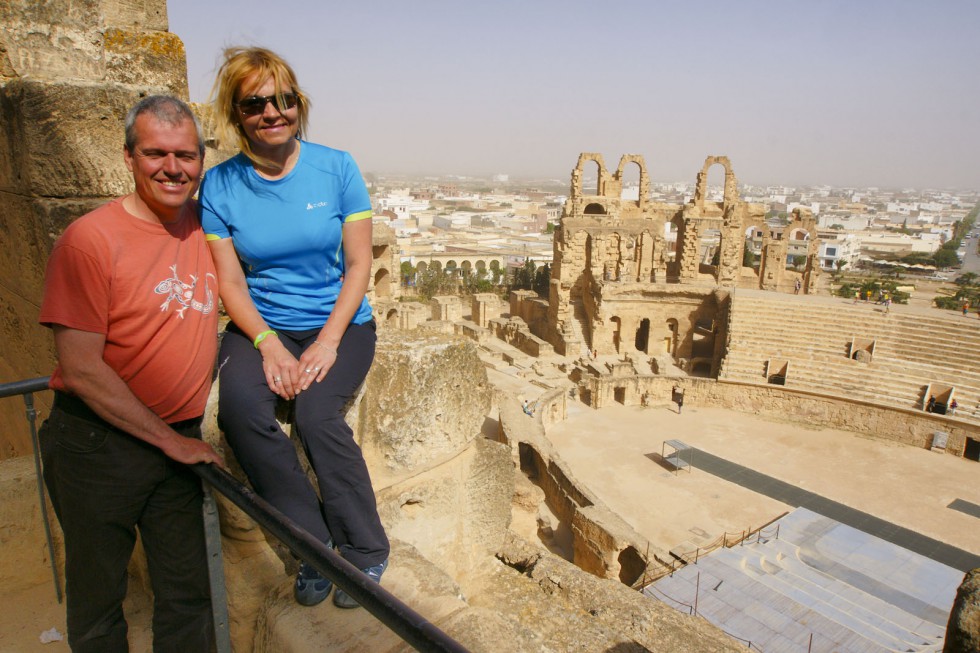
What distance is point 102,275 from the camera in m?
1.74

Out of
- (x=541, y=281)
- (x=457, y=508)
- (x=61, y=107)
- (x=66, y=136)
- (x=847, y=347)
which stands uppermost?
(x=61, y=107)

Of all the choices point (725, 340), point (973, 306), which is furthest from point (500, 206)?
point (725, 340)

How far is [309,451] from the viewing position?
2033mm

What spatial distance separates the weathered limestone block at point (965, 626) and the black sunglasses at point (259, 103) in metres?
2.34

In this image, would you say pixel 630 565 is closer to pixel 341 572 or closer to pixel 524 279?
pixel 341 572

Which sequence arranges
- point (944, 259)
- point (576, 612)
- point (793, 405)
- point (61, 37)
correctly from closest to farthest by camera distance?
point (61, 37)
point (576, 612)
point (793, 405)
point (944, 259)

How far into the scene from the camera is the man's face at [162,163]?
1844 millimetres

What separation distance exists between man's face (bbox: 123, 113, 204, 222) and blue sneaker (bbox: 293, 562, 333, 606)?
1263 mm

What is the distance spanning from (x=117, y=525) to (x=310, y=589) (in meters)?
0.63

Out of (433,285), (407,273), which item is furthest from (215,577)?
(407,273)

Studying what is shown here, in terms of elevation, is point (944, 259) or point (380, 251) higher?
point (380, 251)

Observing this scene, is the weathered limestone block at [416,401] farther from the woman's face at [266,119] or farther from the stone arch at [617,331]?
the stone arch at [617,331]

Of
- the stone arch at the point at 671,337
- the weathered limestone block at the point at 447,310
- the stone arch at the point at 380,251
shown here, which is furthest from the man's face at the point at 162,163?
the weathered limestone block at the point at 447,310

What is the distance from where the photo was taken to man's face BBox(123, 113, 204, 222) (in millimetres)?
1844
